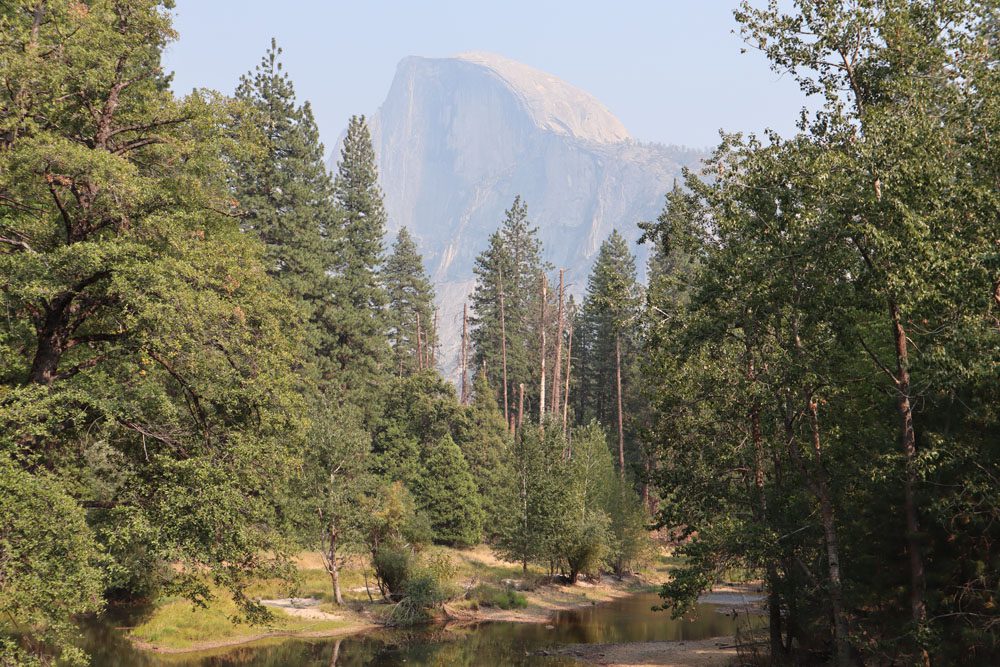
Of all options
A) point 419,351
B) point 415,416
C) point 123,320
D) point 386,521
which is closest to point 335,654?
point 386,521

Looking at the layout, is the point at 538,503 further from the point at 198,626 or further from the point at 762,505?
the point at 762,505

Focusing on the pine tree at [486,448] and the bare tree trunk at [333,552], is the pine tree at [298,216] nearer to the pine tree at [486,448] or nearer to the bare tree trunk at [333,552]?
the bare tree trunk at [333,552]

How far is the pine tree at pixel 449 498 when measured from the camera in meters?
51.7

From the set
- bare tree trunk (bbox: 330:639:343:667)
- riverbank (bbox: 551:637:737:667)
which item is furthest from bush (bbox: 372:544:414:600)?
riverbank (bbox: 551:637:737:667)

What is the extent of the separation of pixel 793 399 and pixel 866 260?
174 inches

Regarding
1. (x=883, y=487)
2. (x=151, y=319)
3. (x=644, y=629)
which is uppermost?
(x=151, y=319)

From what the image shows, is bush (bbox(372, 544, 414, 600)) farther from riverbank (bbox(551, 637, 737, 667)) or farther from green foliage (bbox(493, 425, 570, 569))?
riverbank (bbox(551, 637, 737, 667))

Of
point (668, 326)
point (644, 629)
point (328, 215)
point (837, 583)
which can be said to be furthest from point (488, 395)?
point (837, 583)

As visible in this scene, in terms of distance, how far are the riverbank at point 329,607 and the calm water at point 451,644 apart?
1102mm

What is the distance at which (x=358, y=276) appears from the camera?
64.2 m

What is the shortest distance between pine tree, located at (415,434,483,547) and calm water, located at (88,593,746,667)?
12.1 meters

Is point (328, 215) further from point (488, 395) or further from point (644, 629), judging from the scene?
point (644, 629)

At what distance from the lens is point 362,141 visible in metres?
75.4

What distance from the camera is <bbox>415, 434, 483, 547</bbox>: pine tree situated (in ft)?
170
